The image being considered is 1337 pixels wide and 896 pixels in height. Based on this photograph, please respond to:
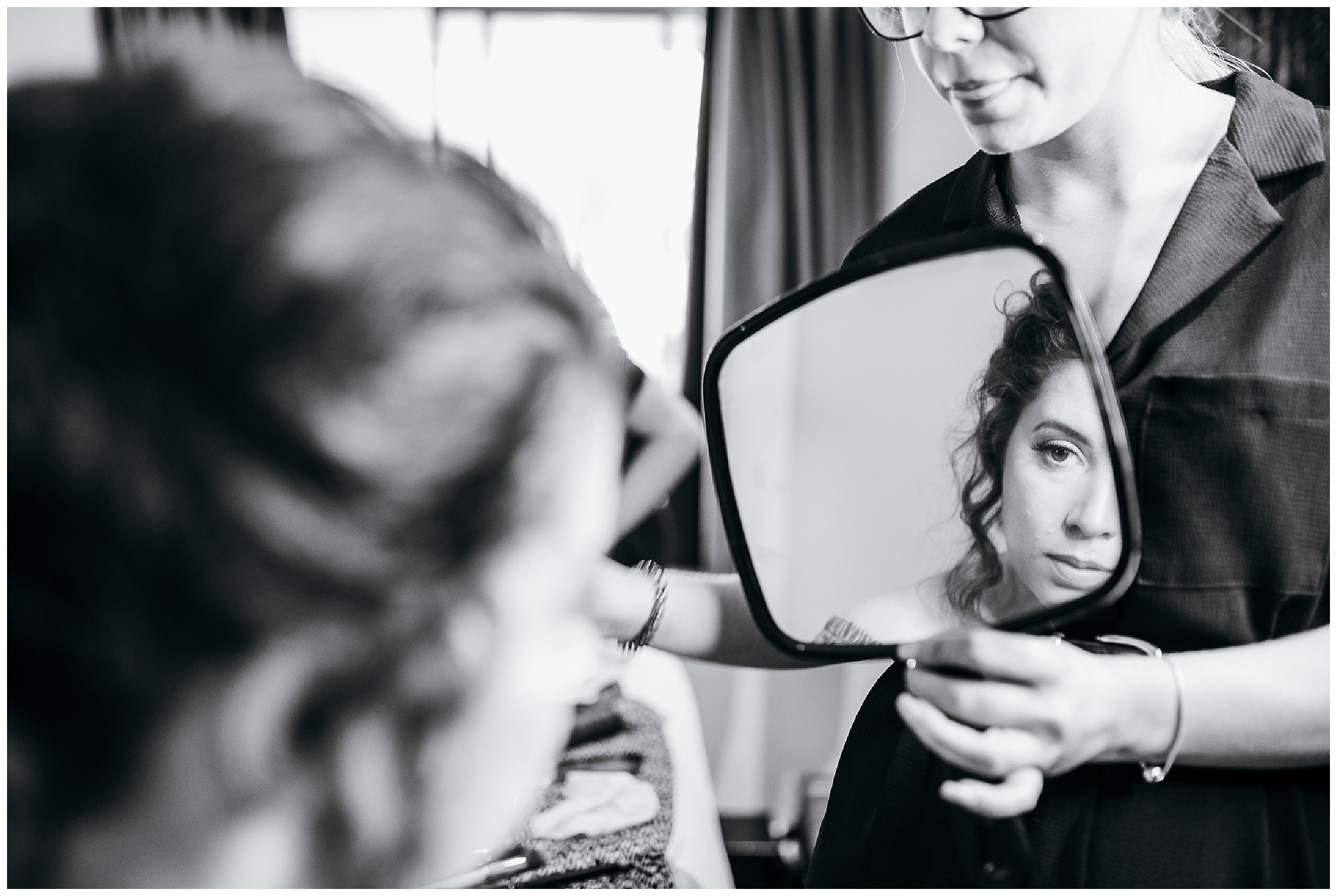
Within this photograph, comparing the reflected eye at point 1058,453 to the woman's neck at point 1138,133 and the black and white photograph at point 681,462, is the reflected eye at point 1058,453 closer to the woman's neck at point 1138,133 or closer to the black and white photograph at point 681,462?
the black and white photograph at point 681,462

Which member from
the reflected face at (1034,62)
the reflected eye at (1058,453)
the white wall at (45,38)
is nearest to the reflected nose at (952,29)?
the reflected face at (1034,62)

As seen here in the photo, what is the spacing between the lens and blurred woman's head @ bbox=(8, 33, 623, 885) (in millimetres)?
313

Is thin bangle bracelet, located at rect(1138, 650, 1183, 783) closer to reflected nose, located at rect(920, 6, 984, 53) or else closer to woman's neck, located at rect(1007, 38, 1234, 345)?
woman's neck, located at rect(1007, 38, 1234, 345)

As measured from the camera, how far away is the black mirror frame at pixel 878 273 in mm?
375

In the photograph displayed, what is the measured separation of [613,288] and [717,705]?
312 mm

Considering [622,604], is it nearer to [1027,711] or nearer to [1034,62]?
[1027,711]

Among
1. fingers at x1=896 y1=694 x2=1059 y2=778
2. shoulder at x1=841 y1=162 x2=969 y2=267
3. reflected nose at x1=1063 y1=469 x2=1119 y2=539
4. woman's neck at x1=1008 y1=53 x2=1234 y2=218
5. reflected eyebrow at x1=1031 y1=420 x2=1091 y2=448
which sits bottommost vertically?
fingers at x1=896 y1=694 x2=1059 y2=778

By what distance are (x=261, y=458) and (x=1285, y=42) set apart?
1.94 ft

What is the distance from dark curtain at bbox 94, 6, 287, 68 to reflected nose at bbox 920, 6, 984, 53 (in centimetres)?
40

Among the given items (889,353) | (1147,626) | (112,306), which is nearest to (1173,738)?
(1147,626)

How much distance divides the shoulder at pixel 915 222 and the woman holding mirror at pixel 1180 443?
4 centimetres

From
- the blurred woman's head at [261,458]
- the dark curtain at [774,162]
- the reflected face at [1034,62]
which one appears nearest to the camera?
the blurred woman's head at [261,458]

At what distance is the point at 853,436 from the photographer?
0.48 metres

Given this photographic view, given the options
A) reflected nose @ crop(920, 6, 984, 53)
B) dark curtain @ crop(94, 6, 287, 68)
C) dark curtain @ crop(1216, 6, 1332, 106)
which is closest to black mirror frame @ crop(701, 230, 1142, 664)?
reflected nose @ crop(920, 6, 984, 53)
